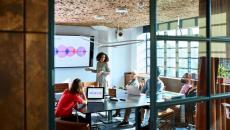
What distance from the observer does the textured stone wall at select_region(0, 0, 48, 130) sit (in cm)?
128

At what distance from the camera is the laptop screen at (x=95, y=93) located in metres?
4.54

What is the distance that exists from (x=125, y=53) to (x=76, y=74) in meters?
1.87

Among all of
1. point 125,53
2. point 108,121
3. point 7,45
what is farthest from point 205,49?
point 125,53

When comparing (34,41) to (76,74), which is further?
(76,74)

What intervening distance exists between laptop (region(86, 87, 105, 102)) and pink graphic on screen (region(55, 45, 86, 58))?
11.1 ft

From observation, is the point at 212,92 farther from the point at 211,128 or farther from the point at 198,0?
the point at 198,0

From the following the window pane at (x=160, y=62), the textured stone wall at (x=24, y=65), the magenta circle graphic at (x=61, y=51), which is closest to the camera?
the textured stone wall at (x=24, y=65)

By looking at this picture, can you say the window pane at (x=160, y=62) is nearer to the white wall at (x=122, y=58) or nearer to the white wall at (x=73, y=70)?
the white wall at (x=73, y=70)

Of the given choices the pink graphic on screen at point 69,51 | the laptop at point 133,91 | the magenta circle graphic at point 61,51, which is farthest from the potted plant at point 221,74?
the magenta circle graphic at point 61,51

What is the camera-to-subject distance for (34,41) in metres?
1.36

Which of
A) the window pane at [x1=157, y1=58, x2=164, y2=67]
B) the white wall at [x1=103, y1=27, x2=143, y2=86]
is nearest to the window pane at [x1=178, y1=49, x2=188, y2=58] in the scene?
the window pane at [x1=157, y1=58, x2=164, y2=67]

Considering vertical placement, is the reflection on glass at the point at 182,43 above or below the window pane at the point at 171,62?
above

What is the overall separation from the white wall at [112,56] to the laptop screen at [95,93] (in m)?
3.47

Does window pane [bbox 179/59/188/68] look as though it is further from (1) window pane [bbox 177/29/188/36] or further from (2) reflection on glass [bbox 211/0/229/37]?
(2) reflection on glass [bbox 211/0/229/37]
